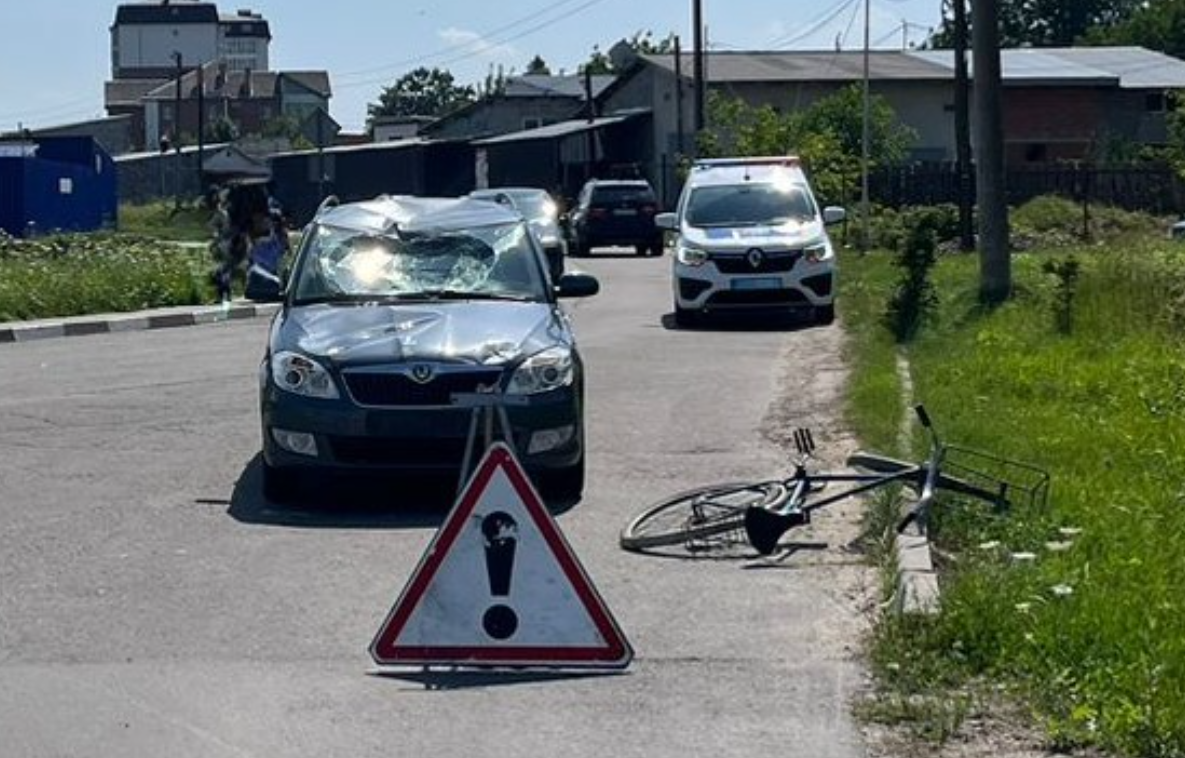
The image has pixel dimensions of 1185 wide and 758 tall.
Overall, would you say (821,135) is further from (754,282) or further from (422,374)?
(422,374)

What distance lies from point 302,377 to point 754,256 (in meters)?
13.7

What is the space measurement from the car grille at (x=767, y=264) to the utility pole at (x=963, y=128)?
48.7 feet

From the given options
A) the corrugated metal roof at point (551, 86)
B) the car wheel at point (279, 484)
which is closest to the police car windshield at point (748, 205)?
the car wheel at point (279, 484)

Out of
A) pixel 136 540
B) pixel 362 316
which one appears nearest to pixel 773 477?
pixel 362 316

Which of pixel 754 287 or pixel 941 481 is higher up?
pixel 754 287

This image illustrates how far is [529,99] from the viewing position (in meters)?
92.7

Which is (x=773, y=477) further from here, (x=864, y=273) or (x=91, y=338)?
(x=864, y=273)

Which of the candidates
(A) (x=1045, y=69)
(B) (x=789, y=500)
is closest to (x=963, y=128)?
(B) (x=789, y=500)

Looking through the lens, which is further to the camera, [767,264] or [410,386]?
[767,264]

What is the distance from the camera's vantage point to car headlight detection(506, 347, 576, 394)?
1173 centimetres

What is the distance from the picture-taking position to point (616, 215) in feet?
151

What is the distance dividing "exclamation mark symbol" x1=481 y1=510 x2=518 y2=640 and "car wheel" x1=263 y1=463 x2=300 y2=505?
13.6ft

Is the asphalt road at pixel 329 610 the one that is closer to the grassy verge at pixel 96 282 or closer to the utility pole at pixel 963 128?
the grassy verge at pixel 96 282

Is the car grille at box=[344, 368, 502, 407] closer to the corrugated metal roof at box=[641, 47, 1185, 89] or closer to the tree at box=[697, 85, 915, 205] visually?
the tree at box=[697, 85, 915, 205]
